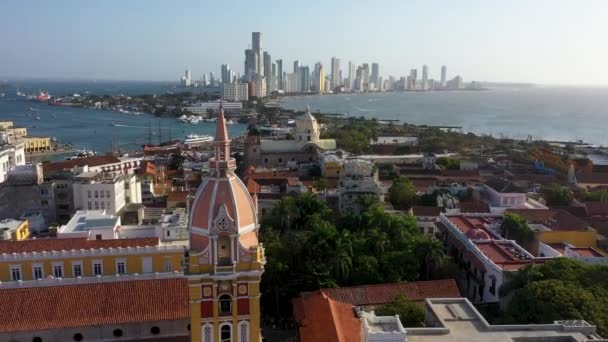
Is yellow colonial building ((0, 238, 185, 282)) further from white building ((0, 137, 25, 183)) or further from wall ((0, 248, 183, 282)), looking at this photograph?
white building ((0, 137, 25, 183))

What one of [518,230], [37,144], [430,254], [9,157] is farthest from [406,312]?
[37,144]

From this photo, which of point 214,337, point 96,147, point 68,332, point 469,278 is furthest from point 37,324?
point 96,147

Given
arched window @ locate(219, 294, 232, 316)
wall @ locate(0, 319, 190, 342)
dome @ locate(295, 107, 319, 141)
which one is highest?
dome @ locate(295, 107, 319, 141)

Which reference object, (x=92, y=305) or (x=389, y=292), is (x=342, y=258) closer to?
(x=389, y=292)

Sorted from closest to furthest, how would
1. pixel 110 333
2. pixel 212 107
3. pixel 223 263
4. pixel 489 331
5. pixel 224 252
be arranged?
pixel 223 263, pixel 224 252, pixel 489 331, pixel 110 333, pixel 212 107

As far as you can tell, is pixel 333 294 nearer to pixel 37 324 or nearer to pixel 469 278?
pixel 469 278

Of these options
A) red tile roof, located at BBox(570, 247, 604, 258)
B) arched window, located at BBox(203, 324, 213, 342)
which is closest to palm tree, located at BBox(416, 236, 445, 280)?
red tile roof, located at BBox(570, 247, 604, 258)
